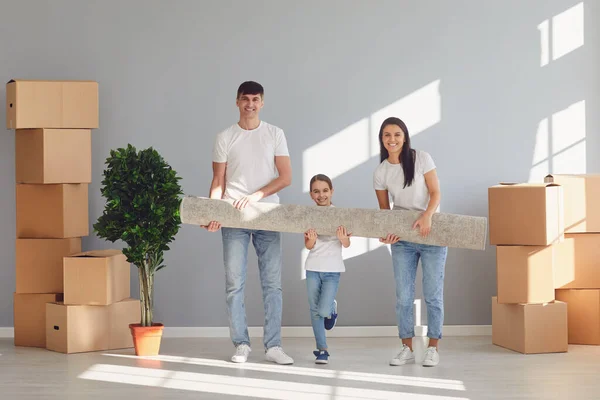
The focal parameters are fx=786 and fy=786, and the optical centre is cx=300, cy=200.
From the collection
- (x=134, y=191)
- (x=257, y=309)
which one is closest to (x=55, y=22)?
(x=134, y=191)

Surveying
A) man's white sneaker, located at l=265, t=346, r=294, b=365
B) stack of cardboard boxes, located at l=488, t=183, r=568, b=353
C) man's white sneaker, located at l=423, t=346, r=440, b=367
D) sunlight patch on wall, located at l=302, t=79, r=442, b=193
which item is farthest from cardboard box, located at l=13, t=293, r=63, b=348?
stack of cardboard boxes, located at l=488, t=183, r=568, b=353

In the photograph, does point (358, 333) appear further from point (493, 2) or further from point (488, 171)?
point (493, 2)

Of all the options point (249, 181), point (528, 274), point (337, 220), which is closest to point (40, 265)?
point (249, 181)

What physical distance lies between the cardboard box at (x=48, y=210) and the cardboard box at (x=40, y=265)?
0.06 meters

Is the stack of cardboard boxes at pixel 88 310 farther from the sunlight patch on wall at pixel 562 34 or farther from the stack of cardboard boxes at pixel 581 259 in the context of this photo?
the sunlight patch on wall at pixel 562 34

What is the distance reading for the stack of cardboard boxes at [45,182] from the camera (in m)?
4.50

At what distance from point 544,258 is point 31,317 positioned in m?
2.96

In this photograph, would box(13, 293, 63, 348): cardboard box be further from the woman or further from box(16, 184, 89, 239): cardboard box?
the woman

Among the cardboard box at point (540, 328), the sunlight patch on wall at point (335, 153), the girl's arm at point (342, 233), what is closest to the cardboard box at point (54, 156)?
the sunlight patch on wall at point (335, 153)

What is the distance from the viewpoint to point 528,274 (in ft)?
14.1

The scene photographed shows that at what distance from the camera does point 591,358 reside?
13.6 ft

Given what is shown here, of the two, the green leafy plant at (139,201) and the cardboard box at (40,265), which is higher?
the green leafy plant at (139,201)

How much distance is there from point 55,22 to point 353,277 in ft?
8.09

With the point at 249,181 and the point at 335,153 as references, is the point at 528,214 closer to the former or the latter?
the point at 335,153
